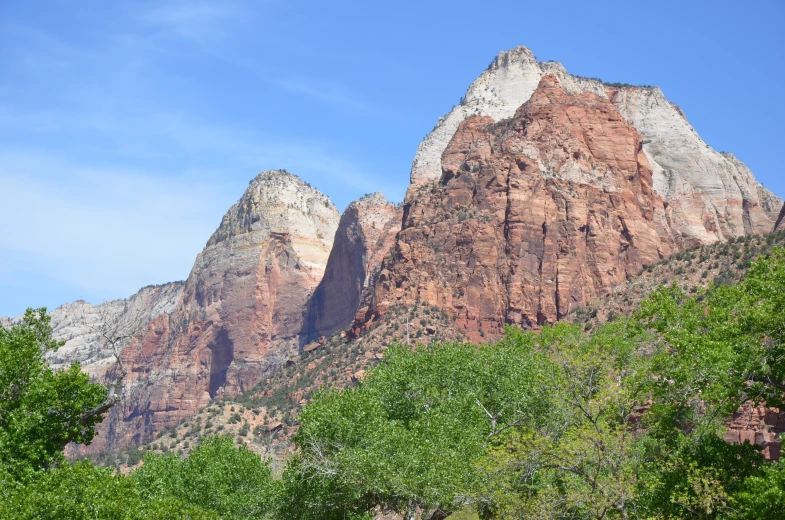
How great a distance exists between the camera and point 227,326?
7219 inches

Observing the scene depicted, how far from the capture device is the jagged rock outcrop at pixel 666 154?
144 meters

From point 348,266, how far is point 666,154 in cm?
6083

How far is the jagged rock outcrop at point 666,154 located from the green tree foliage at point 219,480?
97062 mm

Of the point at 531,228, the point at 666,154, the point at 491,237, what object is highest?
the point at 666,154

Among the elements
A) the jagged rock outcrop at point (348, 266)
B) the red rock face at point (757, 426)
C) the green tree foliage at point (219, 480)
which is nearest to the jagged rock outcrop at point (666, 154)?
the jagged rock outcrop at point (348, 266)

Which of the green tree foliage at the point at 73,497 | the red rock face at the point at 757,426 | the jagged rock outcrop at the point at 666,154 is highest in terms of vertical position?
the jagged rock outcrop at the point at 666,154

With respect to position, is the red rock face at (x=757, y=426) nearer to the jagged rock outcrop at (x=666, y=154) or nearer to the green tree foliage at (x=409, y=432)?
the green tree foliage at (x=409, y=432)

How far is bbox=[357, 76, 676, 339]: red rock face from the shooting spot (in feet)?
360

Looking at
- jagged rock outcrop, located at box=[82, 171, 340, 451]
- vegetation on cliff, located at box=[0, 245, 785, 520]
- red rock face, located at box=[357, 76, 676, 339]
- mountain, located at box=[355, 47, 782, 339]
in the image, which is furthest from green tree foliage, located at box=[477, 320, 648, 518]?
jagged rock outcrop, located at box=[82, 171, 340, 451]

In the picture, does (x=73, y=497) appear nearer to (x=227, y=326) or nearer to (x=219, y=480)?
(x=219, y=480)

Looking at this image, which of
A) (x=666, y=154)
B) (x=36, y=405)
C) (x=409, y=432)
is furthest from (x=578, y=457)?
(x=666, y=154)

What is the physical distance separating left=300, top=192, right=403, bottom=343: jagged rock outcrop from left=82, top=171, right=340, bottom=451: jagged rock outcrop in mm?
6288

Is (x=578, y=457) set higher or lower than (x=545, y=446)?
lower

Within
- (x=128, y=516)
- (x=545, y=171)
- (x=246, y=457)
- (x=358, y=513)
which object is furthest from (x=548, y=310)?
(x=128, y=516)
